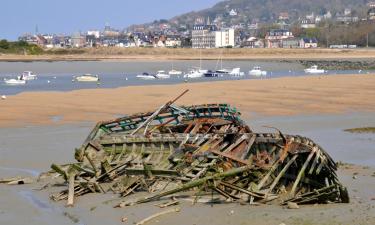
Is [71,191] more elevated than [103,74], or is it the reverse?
[71,191]

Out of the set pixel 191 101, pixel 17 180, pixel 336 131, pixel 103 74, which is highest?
pixel 17 180

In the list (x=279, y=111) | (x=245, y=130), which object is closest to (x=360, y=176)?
(x=245, y=130)

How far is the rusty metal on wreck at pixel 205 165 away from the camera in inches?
550

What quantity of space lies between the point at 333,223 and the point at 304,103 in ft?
83.8

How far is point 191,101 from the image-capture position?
39.6m

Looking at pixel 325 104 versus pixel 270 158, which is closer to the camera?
pixel 270 158

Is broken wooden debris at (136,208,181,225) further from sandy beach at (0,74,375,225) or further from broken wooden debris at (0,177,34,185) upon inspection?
broken wooden debris at (0,177,34,185)

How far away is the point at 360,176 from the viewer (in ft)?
56.2

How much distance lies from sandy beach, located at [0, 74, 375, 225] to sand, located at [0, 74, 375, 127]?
0.16 ft

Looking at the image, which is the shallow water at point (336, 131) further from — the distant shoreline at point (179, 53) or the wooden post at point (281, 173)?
the distant shoreline at point (179, 53)

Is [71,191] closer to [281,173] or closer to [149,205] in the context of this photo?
[149,205]

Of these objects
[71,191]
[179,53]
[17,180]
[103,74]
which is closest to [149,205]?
[71,191]

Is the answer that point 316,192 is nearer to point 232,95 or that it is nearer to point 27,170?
point 27,170

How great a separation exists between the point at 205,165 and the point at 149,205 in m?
1.64
